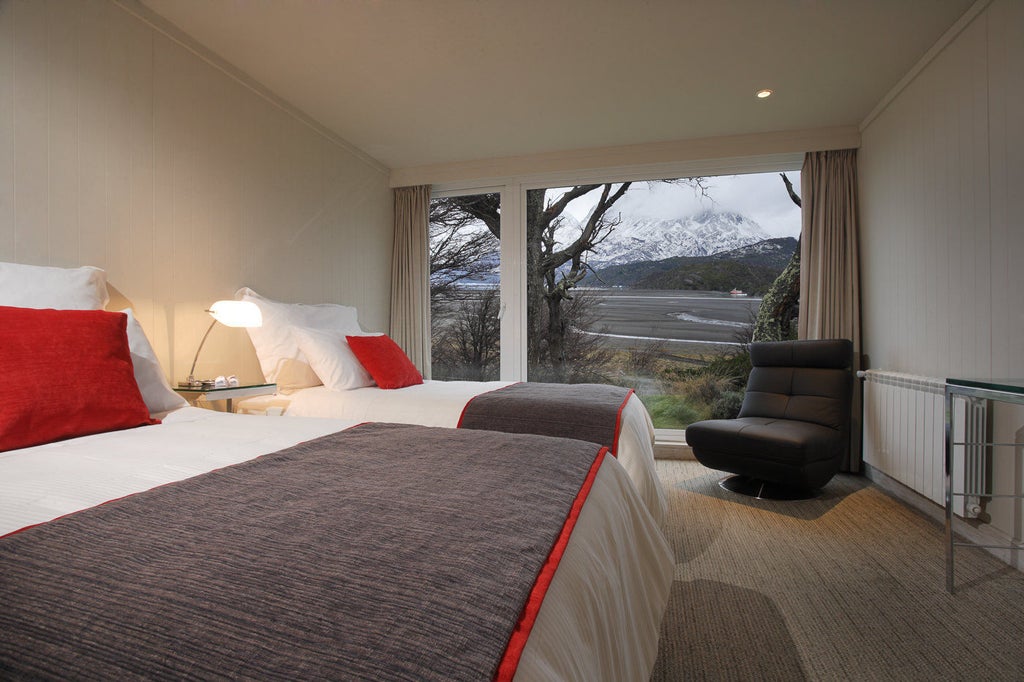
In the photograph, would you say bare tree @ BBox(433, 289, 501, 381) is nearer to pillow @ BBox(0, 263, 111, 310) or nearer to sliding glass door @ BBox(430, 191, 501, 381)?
sliding glass door @ BBox(430, 191, 501, 381)

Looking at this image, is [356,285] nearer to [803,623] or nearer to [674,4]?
[674,4]

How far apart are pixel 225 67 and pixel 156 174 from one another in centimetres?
87

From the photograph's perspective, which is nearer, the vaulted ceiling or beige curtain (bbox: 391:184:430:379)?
the vaulted ceiling

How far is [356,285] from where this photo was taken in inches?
168

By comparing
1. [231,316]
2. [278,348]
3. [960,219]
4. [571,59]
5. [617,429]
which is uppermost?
[571,59]

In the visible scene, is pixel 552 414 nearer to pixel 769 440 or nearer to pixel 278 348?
pixel 769 440

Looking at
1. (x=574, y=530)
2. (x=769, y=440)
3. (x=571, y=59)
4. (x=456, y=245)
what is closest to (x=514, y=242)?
(x=456, y=245)

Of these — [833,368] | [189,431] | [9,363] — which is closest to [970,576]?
[833,368]

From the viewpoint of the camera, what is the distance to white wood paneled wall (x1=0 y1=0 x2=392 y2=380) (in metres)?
2.00

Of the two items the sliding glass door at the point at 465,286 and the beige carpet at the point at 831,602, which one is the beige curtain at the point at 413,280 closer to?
the sliding glass door at the point at 465,286

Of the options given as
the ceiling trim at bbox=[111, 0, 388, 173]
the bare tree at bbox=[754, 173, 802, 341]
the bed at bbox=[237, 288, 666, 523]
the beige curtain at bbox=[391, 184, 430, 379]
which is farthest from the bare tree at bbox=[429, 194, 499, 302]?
the bare tree at bbox=[754, 173, 802, 341]

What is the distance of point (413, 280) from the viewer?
185 inches

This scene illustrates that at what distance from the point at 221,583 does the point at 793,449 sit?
2918 millimetres

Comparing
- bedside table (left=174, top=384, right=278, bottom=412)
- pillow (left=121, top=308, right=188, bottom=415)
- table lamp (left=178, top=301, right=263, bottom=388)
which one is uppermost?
table lamp (left=178, top=301, right=263, bottom=388)
